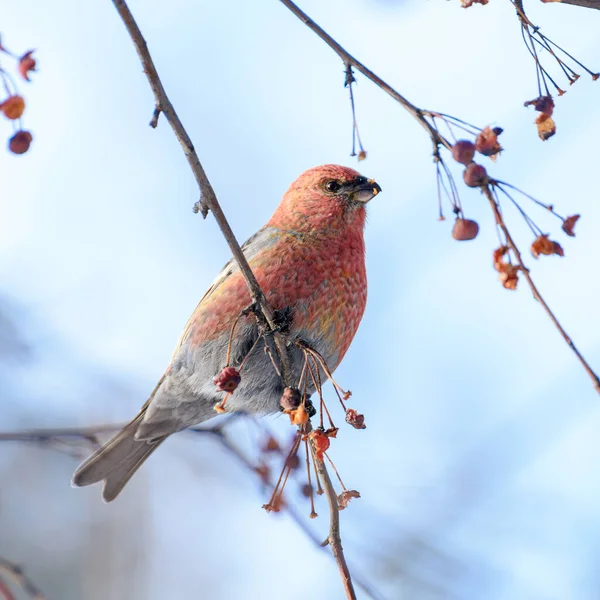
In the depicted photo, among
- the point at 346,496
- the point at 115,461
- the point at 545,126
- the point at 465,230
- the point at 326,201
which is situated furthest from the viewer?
the point at 115,461

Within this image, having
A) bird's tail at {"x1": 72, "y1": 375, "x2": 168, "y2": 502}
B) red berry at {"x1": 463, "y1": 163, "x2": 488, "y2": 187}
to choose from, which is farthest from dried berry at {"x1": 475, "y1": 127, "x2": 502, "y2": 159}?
bird's tail at {"x1": 72, "y1": 375, "x2": 168, "y2": 502}

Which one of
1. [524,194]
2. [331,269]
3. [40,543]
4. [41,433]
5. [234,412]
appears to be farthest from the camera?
[40,543]

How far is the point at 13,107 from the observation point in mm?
1779

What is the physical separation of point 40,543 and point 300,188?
4.35 metres

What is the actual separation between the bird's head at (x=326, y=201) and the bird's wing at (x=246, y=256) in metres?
0.07

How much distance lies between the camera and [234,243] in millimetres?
1856

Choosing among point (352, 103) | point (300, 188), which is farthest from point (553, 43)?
point (300, 188)

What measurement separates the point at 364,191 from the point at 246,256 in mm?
571

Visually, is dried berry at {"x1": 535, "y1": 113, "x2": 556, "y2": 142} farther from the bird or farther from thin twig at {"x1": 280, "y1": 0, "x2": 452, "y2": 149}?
the bird

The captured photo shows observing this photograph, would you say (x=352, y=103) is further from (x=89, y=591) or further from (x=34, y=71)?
(x=89, y=591)

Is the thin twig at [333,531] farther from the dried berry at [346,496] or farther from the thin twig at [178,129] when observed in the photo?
the thin twig at [178,129]

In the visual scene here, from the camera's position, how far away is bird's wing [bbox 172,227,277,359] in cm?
307

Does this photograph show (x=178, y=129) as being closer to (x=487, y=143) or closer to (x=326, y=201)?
(x=487, y=143)

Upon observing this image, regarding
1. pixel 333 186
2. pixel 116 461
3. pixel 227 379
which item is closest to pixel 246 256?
pixel 333 186
